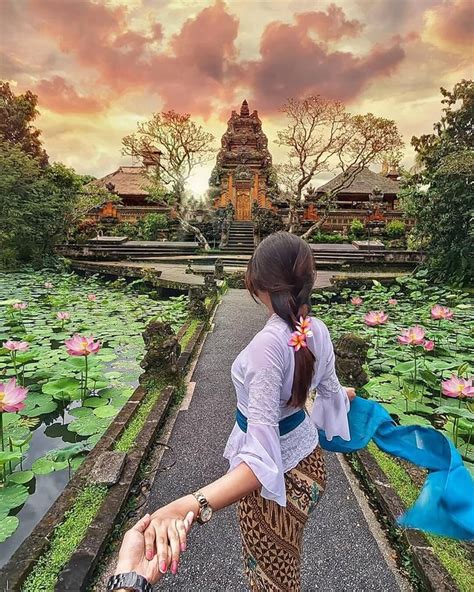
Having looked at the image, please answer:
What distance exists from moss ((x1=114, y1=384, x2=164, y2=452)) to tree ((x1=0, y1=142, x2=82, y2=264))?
958cm

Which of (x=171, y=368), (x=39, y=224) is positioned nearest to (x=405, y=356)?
(x=171, y=368)

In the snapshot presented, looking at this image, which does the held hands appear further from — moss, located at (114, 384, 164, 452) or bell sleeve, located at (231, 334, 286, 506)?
moss, located at (114, 384, 164, 452)

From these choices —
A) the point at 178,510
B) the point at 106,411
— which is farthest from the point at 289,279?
the point at 106,411

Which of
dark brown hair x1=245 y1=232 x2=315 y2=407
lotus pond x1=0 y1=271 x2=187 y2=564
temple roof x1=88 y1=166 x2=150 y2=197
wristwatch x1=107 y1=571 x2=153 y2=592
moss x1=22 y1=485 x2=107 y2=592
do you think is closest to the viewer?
wristwatch x1=107 y1=571 x2=153 y2=592

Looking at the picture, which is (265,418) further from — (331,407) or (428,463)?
(428,463)

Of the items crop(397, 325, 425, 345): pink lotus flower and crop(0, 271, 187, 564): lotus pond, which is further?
crop(397, 325, 425, 345): pink lotus flower

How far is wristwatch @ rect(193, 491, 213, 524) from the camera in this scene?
2.42 ft

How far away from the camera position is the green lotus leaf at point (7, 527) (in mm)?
1680

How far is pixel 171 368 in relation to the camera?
3.39 m

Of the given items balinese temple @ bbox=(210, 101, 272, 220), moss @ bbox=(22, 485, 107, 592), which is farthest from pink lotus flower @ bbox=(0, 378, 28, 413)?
balinese temple @ bbox=(210, 101, 272, 220)

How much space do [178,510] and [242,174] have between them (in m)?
23.4

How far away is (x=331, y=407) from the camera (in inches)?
47.7

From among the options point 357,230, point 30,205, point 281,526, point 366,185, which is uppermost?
point 366,185

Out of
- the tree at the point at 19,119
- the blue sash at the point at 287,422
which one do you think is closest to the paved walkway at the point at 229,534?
the blue sash at the point at 287,422
